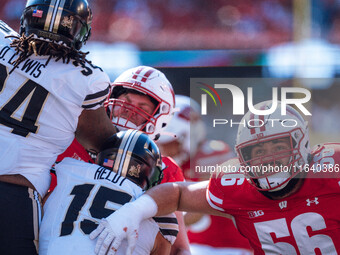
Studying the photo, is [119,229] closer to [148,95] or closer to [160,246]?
[160,246]

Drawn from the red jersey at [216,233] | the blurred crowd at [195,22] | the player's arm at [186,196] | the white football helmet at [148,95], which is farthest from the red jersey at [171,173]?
the blurred crowd at [195,22]

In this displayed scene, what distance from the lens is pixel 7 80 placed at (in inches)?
74.0

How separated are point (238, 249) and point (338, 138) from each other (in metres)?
3.43

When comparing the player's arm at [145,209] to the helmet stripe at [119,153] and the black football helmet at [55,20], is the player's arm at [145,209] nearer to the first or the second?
the helmet stripe at [119,153]

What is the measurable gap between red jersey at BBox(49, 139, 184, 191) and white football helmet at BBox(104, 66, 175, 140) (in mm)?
221

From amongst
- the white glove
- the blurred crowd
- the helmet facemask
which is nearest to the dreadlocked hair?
the white glove

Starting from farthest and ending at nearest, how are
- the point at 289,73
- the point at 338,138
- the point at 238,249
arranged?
the point at 338,138 < the point at 289,73 < the point at 238,249

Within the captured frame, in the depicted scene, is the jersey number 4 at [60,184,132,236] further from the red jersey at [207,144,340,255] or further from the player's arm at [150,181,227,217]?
the red jersey at [207,144,340,255]

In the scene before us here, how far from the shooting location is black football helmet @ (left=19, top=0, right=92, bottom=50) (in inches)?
77.3

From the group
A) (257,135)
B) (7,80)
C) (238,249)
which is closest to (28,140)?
(7,80)

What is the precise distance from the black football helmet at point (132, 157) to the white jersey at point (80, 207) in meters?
0.07

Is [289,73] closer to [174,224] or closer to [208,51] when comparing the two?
[208,51]

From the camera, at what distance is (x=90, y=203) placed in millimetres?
1834

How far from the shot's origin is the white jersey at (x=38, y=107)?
6.03ft
